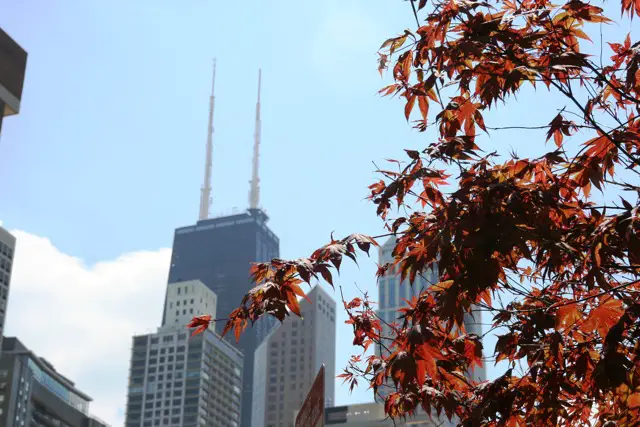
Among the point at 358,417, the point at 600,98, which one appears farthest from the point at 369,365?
the point at 358,417

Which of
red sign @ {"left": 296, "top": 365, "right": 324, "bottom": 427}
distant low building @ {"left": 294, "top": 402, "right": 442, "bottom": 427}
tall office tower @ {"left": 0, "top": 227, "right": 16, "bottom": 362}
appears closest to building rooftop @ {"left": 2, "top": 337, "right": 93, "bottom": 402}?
tall office tower @ {"left": 0, "top": 227, "right": 16, "bottom": 362}

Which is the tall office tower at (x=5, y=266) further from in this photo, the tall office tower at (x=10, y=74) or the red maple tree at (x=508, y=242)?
the red maple tree at (x=508, y=242)

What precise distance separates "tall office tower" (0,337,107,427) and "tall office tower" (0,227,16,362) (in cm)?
1032

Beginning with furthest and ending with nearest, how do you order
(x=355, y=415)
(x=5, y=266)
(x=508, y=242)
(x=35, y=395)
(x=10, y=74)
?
(x=355, y=415)
(x=35, y=395)
(x=5, y=266)
(x=10, y=74)
(x=508, y=242)

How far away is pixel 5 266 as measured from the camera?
124562 millimetres

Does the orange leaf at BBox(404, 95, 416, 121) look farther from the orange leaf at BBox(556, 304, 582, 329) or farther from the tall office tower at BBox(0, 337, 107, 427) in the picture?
the tall office tower at BBox(0, 337, 107, 427)

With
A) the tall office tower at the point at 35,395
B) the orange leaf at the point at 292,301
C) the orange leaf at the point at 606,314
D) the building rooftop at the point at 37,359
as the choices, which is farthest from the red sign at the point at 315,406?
the building rooftop at the point at 37,359

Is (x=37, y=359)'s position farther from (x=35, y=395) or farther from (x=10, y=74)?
(x=10, y=74)

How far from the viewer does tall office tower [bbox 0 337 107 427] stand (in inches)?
5123

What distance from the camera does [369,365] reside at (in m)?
8.47

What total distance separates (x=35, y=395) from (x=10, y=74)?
71.9 metres

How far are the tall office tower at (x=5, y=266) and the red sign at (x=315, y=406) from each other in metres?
123

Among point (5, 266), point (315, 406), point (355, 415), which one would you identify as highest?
point (5, 266)

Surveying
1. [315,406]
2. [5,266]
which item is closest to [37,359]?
[5,266]
